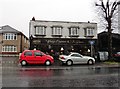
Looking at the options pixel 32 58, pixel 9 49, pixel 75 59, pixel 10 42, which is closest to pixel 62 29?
pixel 75 59

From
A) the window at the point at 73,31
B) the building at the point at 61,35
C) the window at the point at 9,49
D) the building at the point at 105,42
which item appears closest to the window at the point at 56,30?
the building at the point at 61,35

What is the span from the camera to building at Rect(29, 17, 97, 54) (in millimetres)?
36719

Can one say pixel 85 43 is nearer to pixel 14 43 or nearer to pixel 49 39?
pixel 49 39

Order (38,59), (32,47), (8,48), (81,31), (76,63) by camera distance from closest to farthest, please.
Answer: (38,59) < (76,63) < (32,47) < (81,31) < (8,48)

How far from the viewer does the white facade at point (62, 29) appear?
122 ft

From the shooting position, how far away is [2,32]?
48594 millimetres

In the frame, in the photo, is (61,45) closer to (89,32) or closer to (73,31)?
(73,31)

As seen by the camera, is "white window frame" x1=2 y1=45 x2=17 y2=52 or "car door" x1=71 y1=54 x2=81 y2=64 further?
"white window frame" x1=2 y1=45 x2=17 y2=52

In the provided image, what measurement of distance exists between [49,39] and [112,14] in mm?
12411

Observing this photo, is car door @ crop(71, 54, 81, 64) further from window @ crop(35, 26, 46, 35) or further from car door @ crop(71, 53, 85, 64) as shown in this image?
window @ crop(35, 26, 46, 35)

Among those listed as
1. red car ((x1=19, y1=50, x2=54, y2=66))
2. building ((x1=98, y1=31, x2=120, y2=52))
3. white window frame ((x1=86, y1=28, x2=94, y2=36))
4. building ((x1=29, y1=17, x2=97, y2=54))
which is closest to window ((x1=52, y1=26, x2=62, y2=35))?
building ((x1=29, y1=17, x2=97, y2=54))

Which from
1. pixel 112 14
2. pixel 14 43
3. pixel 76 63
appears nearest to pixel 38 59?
pixel 76 63

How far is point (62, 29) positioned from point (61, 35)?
1205 mm

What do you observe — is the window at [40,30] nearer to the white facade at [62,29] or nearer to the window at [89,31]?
the white facade at [62,29]
